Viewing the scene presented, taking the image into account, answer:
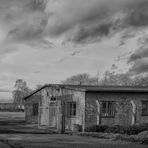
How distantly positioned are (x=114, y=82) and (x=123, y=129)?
8869cm

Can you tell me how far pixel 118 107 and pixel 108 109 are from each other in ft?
2.77

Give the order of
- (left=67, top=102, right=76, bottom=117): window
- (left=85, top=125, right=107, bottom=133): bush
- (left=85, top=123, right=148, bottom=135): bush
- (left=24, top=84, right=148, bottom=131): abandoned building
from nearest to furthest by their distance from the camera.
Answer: (left=85, top=123, right=148, bottom=135): bush, (left=85, top=125, right=107, bottom=133): bush, (left=24, top=84, right=148, bottom=131): abandoned building, (left=67, top=102, right=76, bottom=117): window

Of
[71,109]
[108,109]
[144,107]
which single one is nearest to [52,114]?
[71,109]

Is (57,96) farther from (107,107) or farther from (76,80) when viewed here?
(76,80)

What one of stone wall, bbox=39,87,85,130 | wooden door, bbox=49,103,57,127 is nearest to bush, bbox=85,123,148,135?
stone wall, bbox=39,87,85,130

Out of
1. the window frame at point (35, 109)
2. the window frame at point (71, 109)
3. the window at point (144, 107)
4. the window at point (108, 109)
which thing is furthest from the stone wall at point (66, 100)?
the window at point (144, 107)

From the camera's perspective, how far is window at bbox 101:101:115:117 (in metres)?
29.6

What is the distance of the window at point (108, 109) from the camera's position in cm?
2959

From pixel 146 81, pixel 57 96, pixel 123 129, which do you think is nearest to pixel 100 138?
pixel 123 129

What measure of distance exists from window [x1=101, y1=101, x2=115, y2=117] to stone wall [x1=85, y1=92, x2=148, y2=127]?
0.28 m

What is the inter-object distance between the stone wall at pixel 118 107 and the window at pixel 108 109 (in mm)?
277

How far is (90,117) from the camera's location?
29.0 metres

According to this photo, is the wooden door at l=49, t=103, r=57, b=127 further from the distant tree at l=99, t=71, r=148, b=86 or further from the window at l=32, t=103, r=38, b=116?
the distant tree at l=99, t=71, r=148, b=86

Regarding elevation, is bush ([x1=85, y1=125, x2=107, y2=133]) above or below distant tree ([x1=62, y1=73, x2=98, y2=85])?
below
